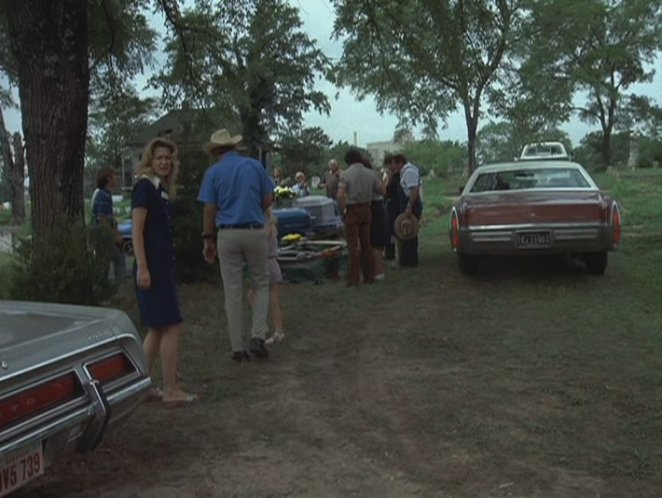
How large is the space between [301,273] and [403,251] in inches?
65.6

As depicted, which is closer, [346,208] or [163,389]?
[163,389]

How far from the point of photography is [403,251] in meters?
11.1

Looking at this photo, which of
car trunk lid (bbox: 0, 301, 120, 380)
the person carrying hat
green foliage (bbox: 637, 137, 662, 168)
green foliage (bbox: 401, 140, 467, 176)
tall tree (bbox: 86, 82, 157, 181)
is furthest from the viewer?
green foliage (bbox: 401, 140, 467, 176)

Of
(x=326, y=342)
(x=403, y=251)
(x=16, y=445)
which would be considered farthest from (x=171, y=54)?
(x=16, y=445)

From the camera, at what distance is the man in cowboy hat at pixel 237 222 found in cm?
601

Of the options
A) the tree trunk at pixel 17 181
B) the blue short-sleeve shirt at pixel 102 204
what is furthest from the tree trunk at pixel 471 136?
the blue short-sleeve shirt at pixel 102 204

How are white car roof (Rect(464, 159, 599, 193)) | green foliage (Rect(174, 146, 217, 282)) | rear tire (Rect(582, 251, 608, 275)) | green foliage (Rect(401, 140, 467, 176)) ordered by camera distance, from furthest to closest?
green foliage (Rect(401, 140, 467, 176)) → white car roof (Rect(464, 159, 599, 193)) → green foliage (Rect(174, 146, 217, 282)) → rear tire (Rect(582, 251, 608, 275))

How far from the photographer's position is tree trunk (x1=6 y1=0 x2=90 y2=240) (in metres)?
7.20

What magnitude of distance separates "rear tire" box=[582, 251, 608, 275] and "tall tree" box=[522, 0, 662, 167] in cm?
807

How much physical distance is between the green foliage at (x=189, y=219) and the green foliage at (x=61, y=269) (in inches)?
116

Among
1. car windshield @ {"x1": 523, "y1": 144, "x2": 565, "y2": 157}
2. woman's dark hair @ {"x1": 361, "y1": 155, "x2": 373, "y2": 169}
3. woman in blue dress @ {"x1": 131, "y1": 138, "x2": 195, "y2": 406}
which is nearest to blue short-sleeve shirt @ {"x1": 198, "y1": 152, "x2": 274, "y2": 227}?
woman in blue dress @ {"x1": 131, "y1": 138, "x2": 195, "y2": 406}

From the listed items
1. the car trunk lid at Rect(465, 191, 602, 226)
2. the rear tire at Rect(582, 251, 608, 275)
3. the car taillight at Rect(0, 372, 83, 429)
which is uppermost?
the car trunk lid at Rect(465, 191, 602, 226)

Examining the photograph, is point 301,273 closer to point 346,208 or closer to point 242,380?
point 346,208

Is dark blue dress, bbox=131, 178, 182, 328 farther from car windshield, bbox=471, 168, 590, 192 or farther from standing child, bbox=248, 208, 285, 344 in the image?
car windshield, bbox=471, 168, 590, 192
